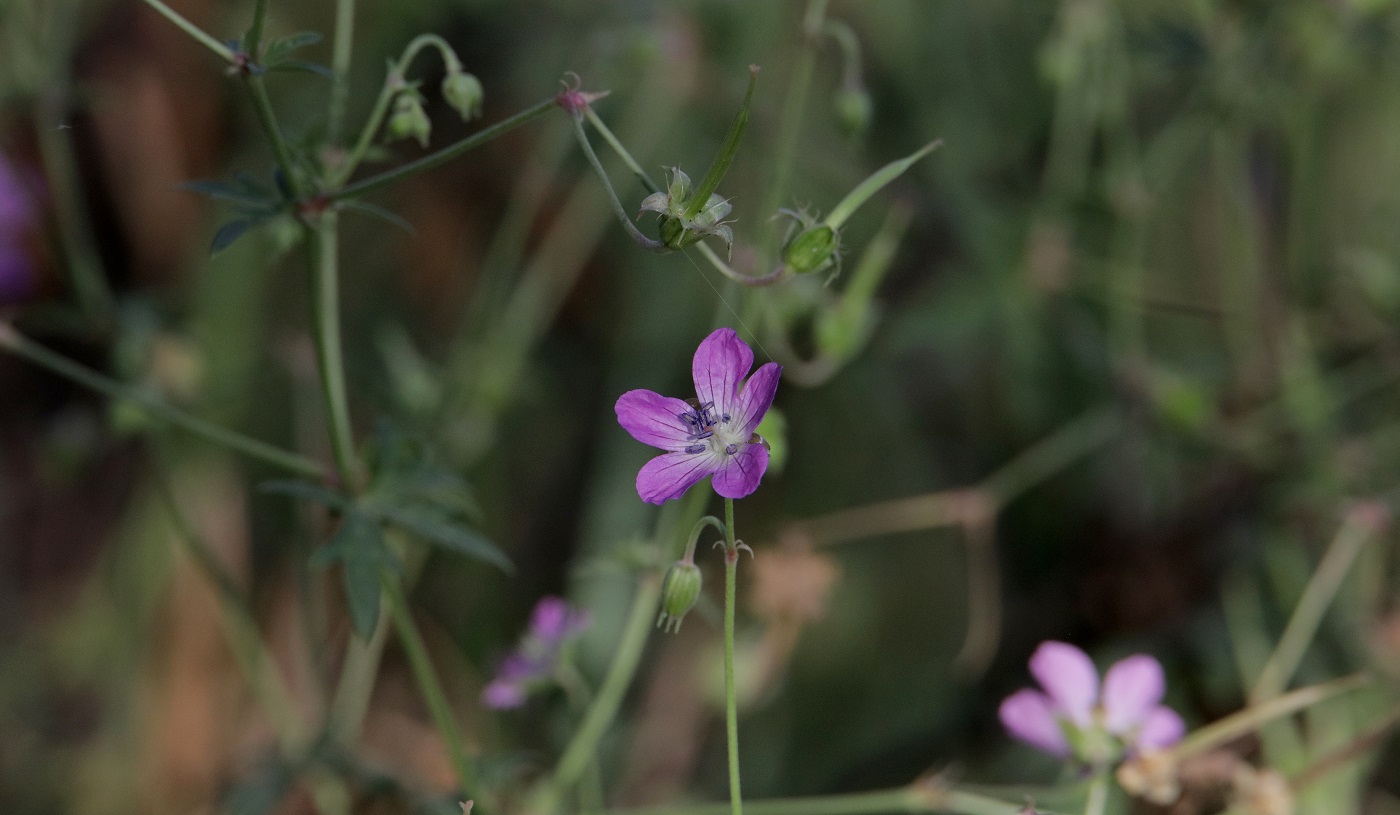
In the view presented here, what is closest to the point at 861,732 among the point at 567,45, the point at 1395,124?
the point at 567,45

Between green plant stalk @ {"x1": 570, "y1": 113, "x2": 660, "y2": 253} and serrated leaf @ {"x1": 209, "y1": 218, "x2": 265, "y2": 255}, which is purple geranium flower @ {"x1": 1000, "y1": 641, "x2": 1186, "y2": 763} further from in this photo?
serrated leaf @ {"x1": 209, "y1": 218, "x2": 265, "y2": 255}

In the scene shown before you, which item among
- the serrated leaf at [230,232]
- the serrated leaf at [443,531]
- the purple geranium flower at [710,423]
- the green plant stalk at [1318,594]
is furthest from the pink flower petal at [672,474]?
the green plant stalk at [1318,594]

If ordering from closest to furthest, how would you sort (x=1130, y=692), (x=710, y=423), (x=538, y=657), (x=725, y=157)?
1. (x=725, y=157)
2. (x=710, y=423)
3. (x=1130, y=692)
4. (x=538, y=657)

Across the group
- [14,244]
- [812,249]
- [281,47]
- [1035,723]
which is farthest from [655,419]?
[14,244]

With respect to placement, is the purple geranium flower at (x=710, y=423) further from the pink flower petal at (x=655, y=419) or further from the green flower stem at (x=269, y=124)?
the green flower stem at (x=269, y=124)

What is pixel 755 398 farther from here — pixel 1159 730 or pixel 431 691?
pixel 1159 730

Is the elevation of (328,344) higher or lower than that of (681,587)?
higher

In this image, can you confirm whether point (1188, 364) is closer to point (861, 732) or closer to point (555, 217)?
point (861, 732)
